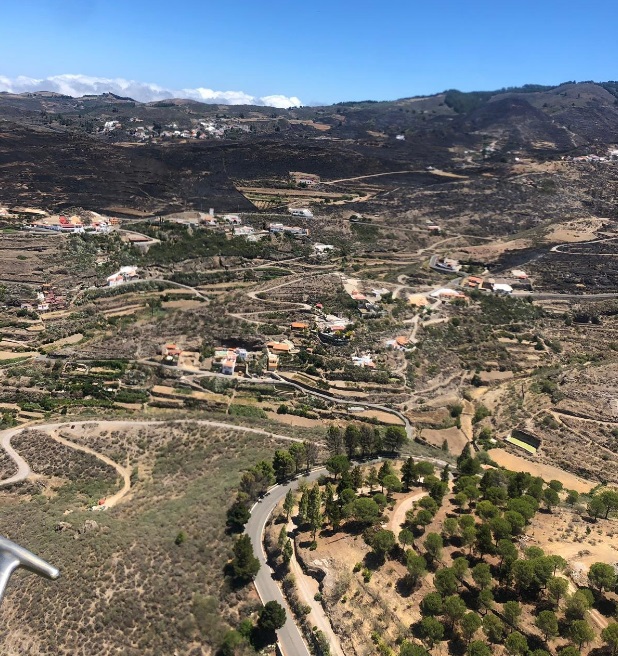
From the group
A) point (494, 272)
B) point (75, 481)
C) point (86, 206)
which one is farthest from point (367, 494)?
point (86, 206)

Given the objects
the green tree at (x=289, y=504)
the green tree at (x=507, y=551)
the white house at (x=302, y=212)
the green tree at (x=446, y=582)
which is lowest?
the green tree at (x=289, y=504)

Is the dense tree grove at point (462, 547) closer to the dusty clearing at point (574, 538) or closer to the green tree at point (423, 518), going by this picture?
the green tree at point (423, 518)

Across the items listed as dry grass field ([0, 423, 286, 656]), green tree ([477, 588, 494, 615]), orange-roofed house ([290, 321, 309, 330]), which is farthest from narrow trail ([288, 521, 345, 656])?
orange-roofed house ([290, 321, 309, 330])

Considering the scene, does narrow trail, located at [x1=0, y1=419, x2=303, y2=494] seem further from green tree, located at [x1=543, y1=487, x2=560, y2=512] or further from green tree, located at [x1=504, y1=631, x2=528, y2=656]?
green tree, located at [x1=504, y1=631, x2=528, y2=656]

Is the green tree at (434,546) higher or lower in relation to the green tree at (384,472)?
higher

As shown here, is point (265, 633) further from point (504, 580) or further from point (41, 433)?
point (41, 433)

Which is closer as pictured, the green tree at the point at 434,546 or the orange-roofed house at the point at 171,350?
the green tree at the point at 434,546

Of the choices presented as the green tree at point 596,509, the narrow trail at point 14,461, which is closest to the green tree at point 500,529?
the green tree at point 596,509
